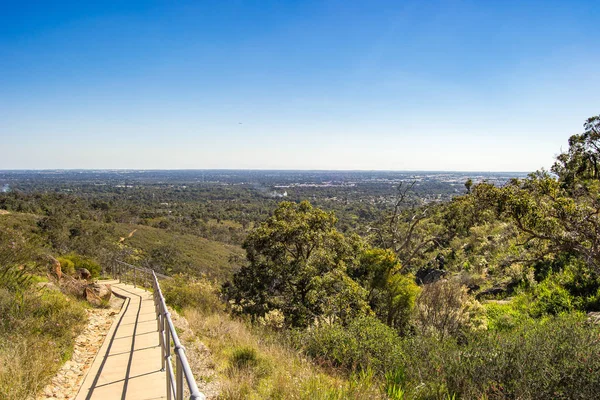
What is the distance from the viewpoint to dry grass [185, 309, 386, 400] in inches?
155

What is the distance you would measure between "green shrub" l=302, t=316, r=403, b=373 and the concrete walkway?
9.32ft

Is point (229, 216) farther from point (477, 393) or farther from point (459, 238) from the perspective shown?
point (477, 393)

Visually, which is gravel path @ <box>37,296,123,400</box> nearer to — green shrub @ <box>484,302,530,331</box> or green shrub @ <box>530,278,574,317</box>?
green shrub @ <box>484,302,530,331</box>

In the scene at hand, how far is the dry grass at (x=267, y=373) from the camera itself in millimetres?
3926

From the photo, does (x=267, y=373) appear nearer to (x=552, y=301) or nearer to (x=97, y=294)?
(x=97, y=294)

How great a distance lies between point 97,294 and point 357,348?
303 inches

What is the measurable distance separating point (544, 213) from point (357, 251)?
6499mm

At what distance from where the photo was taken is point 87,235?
142ft

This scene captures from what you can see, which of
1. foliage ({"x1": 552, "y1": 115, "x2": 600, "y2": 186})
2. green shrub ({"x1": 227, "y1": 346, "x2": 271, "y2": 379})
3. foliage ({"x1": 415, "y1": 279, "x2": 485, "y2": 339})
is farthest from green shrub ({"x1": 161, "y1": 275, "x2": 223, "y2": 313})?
foliage ({"x1": 552, "y1": 115, "x2": 600, "y2": 186})

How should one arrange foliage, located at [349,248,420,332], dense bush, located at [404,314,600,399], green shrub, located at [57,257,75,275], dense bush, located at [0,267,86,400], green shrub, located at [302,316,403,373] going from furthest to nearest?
green shrub, located at [57,257,75,275] → foliage, located at [349,248,420,332] → green shrub, located at [302,316,403,373] → dense bush, located at [404,314,600,399] → dense bush, located at [0,267,86,400]

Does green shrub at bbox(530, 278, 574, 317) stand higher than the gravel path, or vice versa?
the gravel path

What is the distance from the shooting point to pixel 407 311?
40.7 feet

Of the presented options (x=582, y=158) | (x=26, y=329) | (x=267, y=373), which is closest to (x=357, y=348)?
(x=267, y=373)

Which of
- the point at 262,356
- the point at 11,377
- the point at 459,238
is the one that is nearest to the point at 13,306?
the point at 11,377
